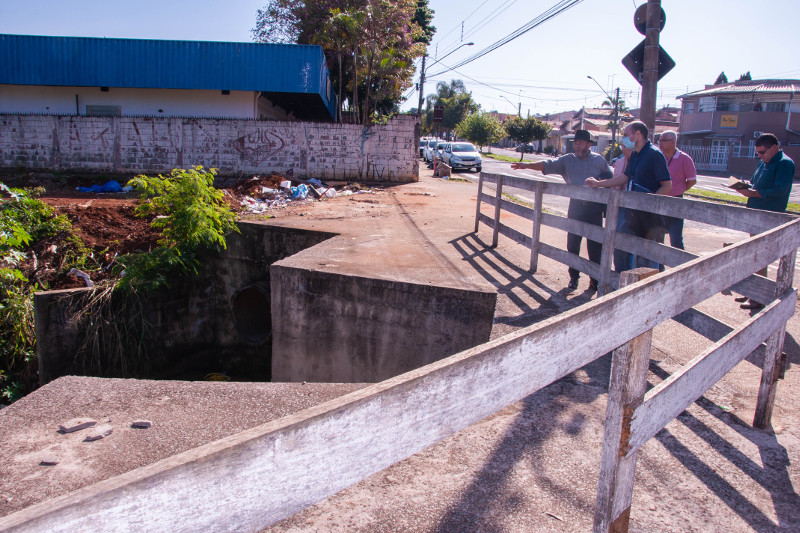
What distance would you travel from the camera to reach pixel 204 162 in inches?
675

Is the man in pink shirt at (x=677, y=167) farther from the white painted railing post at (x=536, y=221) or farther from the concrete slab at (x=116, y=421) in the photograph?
the concrete slab at (x=116, y=421)

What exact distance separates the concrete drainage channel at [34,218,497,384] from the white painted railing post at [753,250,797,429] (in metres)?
2.07

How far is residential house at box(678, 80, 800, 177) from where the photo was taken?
1587 inches

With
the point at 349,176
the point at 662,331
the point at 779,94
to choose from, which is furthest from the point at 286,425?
the point at 779,94

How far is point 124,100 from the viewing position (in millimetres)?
18922

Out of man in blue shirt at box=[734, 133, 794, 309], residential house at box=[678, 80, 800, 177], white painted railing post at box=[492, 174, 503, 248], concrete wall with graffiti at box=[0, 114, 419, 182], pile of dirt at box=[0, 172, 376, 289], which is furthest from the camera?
residential house at box=[678, 80, 800, 177]

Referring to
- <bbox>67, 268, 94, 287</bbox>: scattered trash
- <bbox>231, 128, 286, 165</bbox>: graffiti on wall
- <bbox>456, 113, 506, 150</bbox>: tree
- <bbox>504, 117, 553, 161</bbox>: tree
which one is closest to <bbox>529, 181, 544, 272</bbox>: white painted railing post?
<bbox>67, 268, 94, 287</bbox>: scattered trash

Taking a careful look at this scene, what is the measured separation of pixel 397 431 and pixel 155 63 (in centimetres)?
1986

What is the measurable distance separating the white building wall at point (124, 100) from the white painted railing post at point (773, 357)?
18.4 meters

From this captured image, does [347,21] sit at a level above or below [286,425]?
above

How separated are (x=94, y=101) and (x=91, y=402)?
1900 cm

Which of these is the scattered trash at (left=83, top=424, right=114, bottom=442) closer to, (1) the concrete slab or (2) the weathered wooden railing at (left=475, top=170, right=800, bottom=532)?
(1) the concrete slab

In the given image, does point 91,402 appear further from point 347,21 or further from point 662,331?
point 347,21

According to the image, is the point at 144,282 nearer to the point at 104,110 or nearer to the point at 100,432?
the point at 100,432
